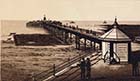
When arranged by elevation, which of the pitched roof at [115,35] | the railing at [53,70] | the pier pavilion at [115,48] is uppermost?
the pitched roof at [115,35]

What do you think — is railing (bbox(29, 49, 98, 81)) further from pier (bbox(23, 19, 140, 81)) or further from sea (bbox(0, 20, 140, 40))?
sea (bbox(0, 20, 140, 40))

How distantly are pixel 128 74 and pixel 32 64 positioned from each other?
712mm

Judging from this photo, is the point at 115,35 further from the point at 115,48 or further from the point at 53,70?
the point at 53,70

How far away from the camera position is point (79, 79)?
2170 millimetres

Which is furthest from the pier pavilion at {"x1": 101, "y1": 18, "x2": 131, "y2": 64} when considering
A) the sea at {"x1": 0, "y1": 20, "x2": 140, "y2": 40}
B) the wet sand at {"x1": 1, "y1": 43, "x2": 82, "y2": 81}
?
the wet sand at {"x1": 1, "y1": 43, "x2": 82, "y2": 81}

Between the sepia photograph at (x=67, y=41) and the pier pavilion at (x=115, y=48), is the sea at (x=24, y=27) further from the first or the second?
the pier pavilion at (x=115, y=48)

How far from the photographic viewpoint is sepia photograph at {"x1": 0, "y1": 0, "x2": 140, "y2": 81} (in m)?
2.15

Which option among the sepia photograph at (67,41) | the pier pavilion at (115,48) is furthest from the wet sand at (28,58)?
the pier pavilion at (115,48)

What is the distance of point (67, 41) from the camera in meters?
2.22

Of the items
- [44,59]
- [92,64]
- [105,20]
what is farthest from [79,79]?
[105,20]

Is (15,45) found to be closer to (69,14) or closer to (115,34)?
(69,14)

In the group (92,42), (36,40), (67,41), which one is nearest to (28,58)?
(36,40)

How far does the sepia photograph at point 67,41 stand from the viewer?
2150 mm

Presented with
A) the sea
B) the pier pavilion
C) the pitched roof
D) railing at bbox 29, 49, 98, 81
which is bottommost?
railing at bbox 29, 49, 98, 81
